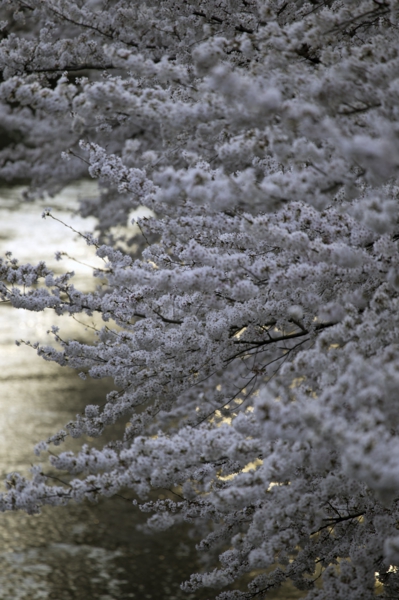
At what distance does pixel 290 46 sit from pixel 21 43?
363 centimetres

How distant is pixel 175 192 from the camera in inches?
108

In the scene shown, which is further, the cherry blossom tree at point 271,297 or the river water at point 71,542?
the river water at point 71,542

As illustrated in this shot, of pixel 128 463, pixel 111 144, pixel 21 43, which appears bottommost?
pixel 128 463

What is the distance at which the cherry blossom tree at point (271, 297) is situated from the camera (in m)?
2.29

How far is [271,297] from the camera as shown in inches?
133

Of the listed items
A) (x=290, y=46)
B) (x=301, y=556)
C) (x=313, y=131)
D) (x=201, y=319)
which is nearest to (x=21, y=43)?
(x=201, y=319)

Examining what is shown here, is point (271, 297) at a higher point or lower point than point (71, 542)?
lower

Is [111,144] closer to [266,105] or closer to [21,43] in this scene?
[21,43]

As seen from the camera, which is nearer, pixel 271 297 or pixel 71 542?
pixel 271 297

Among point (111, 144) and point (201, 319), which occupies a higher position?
point (111, 144)

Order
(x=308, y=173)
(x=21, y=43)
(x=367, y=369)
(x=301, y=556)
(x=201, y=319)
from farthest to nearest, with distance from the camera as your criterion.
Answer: (x=21, y=43) → (x=201, y=319) → (x=301, y=556) → (x=308, y=173) → (x=367, y=369)

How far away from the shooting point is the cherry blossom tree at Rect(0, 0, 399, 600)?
229cm

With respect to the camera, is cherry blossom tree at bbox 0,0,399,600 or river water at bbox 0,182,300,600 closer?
cherry blossom tree at bbox 0,0,399,600

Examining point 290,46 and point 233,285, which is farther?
point 233,285
